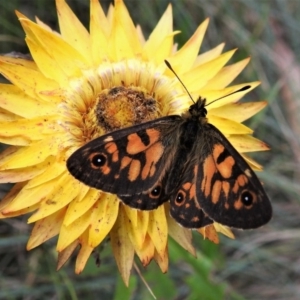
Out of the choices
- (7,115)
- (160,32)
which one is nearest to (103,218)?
(7,115)

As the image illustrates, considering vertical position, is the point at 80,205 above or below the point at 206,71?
below

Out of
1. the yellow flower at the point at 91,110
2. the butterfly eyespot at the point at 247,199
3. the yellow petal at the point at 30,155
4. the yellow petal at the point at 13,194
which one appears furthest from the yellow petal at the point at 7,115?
the butterfly eyespot at the point at 247,199

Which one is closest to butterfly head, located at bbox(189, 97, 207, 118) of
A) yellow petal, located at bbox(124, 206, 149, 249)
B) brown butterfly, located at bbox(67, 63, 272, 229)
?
brown butterfly, located at bbox(67, 63, 272, 229)

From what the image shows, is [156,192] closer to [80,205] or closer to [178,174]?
[178,174]

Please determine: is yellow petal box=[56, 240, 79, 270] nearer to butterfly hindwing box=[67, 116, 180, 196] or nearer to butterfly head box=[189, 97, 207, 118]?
butterfly hindwing box=[67, 116, 180, 196]

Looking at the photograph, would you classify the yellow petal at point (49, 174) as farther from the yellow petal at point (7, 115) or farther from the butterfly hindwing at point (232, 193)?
the butterfly hindwing at point (232, 193)

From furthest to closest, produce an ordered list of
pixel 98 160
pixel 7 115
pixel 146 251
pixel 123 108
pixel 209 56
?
pixel 209 56 < pixel 123 108 < pixel 7 115 < pixel 146 251 < pixel 98 160

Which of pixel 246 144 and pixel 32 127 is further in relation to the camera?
pixel 246 144

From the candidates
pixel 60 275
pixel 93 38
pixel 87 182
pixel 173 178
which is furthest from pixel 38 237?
pixel 60 275
